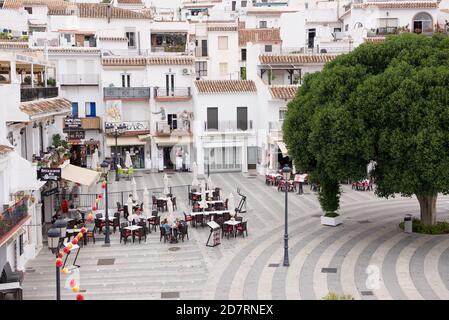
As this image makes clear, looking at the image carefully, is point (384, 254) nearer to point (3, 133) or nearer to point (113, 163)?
point (3, 133)

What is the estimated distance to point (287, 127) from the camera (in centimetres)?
3078

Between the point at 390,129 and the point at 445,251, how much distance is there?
18.8 ft

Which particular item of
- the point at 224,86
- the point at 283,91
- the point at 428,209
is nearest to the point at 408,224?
the point at 428,209

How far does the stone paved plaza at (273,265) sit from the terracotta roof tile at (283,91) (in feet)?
51.0

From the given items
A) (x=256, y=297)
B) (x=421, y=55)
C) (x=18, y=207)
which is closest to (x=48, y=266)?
(x=18, y=207)

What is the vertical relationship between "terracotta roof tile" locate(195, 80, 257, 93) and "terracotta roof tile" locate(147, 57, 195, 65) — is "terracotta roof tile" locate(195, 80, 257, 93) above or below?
below

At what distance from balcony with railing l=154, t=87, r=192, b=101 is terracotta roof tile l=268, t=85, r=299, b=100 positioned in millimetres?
7843

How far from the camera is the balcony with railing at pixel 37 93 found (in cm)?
2786

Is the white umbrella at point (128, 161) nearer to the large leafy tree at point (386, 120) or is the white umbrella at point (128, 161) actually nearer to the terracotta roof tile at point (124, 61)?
the terracotta roof tile at point (124, 61)

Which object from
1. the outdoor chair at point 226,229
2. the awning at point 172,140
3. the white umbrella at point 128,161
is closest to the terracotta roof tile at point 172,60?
the awning at point 172,140

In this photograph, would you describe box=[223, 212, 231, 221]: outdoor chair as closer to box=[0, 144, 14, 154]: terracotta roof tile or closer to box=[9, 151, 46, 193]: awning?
box=[9, 151, 46, 193]: awning

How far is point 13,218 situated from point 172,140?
29.9 meters

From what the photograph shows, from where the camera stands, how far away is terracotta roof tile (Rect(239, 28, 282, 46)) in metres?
69.2

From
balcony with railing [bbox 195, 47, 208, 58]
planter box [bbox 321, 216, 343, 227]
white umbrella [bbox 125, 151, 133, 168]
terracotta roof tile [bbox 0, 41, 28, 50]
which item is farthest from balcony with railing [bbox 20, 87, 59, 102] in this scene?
balcony with railing [bbox 195, 47, 208, 58]
